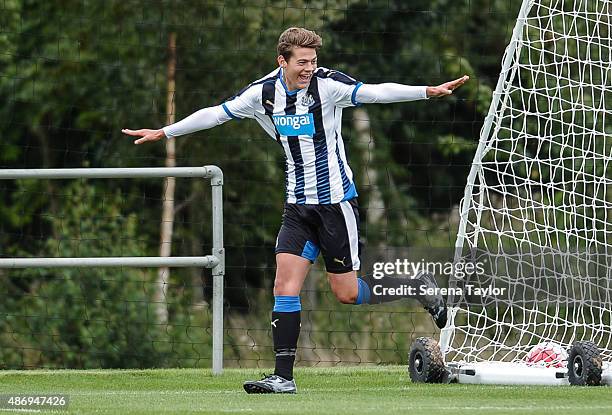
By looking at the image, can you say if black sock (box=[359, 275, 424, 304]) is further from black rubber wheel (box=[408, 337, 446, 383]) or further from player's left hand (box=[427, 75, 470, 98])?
player's left hand (box=[427, 75, 470, 98])

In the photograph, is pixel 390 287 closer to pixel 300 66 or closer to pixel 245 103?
pixel 245 103

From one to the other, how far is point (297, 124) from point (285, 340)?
117 centimetres

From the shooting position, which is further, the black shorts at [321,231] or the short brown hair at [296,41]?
the black shorts at [321,231]

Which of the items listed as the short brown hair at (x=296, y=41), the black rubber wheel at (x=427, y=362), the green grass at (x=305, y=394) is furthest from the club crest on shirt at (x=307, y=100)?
the black rubber wheel at (x=427, y=362)

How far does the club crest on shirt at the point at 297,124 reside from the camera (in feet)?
26.3

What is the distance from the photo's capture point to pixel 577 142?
1164cm

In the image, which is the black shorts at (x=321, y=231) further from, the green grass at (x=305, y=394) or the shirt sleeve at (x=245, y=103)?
the green grass at (x=305, y=394)

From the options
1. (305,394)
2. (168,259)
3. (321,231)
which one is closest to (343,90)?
(321,231)

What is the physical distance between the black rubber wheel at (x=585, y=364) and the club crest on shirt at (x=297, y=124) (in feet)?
6.19

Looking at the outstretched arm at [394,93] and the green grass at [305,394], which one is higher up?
the outstretched arm at [394,93]

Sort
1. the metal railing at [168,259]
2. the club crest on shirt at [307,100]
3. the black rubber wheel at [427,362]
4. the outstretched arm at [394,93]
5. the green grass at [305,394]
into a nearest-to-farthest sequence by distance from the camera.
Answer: the green grass at [305,394], the outstretched arm at [394,93], the club crest on shirt at [307,100], the black rubber wheel at [427,362], the metal railing at [168,259]

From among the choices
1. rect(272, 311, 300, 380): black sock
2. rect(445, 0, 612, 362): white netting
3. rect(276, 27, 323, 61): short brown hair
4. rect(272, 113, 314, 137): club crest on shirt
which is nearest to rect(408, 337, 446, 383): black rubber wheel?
rect(445, 0, 612, 362): white netting

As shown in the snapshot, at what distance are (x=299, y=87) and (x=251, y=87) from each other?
0.34m

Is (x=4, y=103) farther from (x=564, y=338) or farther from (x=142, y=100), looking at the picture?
(x=564, y=338)
